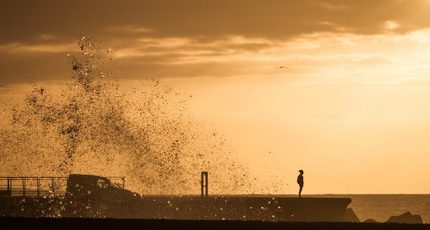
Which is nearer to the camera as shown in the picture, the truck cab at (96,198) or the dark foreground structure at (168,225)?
the dark foreground structure at (168,225)

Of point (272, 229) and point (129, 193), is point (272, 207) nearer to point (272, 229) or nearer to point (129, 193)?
point (129, 193)

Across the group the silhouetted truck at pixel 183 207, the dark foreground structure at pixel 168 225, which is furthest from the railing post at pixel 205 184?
the dark foreground structure at pixel 168 225

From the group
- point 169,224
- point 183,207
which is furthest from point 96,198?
point 169,224

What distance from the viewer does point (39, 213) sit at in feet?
148

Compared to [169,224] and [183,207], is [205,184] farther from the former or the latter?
[169,224]

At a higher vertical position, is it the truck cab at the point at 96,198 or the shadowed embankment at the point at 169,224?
the truck cab at the point at 96,198

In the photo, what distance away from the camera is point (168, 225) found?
19.1m

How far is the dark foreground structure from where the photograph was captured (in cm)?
1884

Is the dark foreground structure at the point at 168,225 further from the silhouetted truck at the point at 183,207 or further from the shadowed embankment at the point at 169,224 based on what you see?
the silhouetted truck at the point at 183,207

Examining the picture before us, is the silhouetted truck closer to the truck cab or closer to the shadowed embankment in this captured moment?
the truck cab

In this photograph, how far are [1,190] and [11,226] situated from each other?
33.5m

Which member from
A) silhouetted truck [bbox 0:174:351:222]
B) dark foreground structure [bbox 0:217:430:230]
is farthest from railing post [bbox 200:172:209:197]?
dark foreground structure [bbox 0:217:430:230]

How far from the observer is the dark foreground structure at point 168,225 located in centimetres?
1884

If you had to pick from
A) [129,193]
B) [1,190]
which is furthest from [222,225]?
[1,190]
